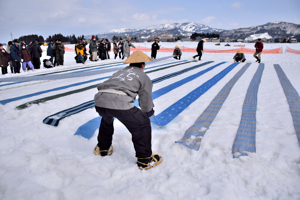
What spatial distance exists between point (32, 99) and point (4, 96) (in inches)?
36.2

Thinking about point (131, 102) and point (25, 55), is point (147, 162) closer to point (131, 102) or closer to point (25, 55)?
point (131, 102)

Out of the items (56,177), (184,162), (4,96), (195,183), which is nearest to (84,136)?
(56,177)

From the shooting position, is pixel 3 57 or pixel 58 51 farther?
pixel 58 51

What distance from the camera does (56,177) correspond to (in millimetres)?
1913

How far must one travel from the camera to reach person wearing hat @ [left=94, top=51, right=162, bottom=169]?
6.54ft

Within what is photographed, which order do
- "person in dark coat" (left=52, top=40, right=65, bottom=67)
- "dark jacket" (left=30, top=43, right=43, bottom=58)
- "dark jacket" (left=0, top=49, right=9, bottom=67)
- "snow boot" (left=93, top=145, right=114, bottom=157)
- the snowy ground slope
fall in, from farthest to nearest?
1. "person in dark coat" (left=52, top=40, right=65, bottom=67)
2. "dark jacket" (left=30, top=43, right=43, bottom=58)
3. "dark jacket" (left=0, top=49, right=9, bottom=67)
4. "snow boot" (left=93, top=145, right=114, bottom=157)
5. the snowy ground slope

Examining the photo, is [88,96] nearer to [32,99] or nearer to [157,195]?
[32,99]

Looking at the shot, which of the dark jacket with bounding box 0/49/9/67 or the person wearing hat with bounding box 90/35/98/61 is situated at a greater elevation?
the person wearing hat with bounding box 90/35/98/61

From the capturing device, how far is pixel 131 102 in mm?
2086

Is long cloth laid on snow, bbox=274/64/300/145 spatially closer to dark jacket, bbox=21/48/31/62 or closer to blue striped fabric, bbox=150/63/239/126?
blue striped fabric, bbox=150/63/239/126

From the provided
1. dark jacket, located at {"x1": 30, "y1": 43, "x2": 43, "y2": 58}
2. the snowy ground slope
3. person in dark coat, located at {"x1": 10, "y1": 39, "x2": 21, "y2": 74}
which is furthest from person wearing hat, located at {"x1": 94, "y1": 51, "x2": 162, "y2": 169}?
dark jacket, located at {"x1": 30, "y1": 43, "x2": 43, "y2": 58}

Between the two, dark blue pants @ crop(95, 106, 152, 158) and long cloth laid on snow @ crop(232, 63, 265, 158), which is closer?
dark blue pants @ crop(95, 106, 152, 158)

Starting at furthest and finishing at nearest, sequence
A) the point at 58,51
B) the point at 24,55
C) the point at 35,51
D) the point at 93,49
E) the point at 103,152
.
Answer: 1. the point at 93,49
2. the point at 58,51
3. the point at 35,51
4. the point at 24,55
5. the point at 103,152

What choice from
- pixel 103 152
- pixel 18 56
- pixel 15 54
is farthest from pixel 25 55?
pixel 103 152
